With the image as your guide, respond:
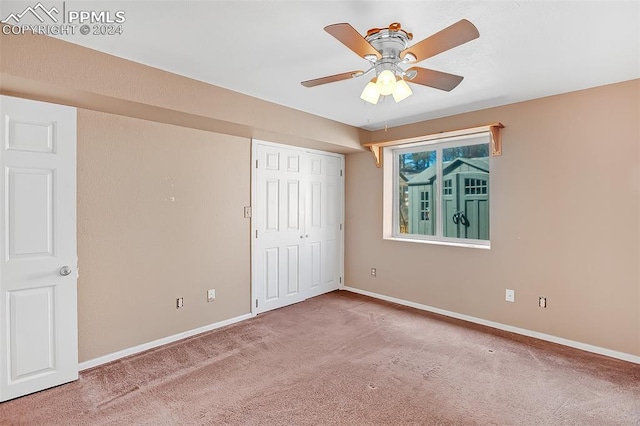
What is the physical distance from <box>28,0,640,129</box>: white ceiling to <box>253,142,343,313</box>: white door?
120 centimetres

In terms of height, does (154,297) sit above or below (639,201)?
below

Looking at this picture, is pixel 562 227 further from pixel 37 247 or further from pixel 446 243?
pixel 37 247

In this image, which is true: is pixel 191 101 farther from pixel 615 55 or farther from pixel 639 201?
pixel 639 201

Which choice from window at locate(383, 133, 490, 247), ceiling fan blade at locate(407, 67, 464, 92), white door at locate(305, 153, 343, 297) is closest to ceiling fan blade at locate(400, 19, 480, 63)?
ceiling fan blade at locate(407, 67, 464, 92)

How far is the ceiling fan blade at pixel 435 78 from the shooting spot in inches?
76.5

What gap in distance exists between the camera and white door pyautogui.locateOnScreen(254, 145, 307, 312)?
398cm

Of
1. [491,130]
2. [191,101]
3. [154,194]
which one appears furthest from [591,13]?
[154,194]

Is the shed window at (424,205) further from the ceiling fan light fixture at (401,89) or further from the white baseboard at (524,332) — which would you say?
the ceiling fan light fixture at (401,89)

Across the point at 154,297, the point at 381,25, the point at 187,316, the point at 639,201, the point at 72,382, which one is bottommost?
the point at 72,382

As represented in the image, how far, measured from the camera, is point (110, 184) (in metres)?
2.79

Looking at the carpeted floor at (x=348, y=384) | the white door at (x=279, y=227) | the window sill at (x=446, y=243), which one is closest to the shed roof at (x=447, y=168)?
the window sill at (x=446, y=243)

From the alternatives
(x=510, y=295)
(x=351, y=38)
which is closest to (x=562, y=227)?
(x=510, y=295)

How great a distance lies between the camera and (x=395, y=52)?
1952 millimetres

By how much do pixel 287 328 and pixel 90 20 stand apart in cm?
307
